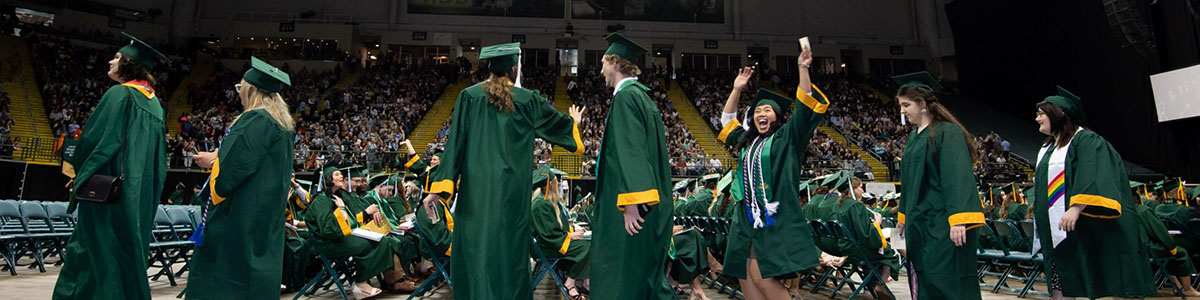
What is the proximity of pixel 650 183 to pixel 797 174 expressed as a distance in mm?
1156

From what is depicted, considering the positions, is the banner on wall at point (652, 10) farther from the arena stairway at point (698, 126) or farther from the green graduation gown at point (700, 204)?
the green graduation gown at point (700, 204)

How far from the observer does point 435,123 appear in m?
25.2

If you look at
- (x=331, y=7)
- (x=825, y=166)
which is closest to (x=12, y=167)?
(x=331, y=7)

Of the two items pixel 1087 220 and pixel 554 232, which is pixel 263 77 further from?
pixel 1087 220

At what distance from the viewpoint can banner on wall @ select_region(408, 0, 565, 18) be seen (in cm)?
3281

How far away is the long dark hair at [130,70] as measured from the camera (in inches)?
147

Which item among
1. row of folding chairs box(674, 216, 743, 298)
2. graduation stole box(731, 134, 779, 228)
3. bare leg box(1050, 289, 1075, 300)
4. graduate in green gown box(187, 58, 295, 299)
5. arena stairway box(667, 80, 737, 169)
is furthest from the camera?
arena stairway box(667, 80, 737, 169)

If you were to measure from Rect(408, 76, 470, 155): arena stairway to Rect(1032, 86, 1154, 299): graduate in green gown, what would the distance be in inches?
741

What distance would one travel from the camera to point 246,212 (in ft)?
10.7

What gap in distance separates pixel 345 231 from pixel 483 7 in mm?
28483

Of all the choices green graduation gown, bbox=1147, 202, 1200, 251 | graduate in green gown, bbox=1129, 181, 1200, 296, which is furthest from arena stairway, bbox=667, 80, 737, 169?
graduate in green gown, bbox=1129, 181, 1200, 296

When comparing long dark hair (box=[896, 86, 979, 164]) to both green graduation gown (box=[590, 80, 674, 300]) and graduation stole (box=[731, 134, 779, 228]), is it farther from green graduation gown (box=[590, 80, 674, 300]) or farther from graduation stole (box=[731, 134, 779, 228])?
green graduation gown (box=[590, 80, 674, 300])

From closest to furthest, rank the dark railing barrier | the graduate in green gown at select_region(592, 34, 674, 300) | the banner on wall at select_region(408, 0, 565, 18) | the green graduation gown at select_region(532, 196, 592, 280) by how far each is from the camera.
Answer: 1. the graduate in green gown at select_region(592, 34, 674, 300)
2. the green graduation gown at select_region(532, 196, 592, 280)
3. the dark railing barrier
4. the banner on wall at select_region(408, 0, 565, 18)

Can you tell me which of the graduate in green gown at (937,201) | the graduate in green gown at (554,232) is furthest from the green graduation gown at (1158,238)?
the graduate in green gown at (554,232)
